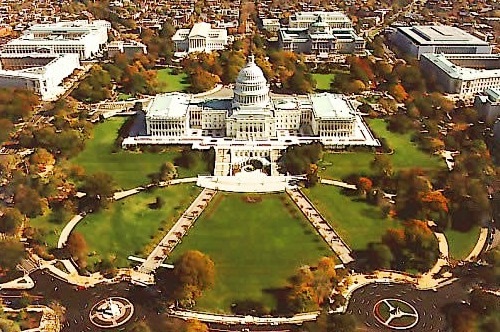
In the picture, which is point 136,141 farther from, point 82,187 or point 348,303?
point 348,303

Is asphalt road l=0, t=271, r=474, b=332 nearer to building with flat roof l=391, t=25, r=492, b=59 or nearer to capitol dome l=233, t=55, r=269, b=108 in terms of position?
capitol dome l=233, t=55, r=269, b=108

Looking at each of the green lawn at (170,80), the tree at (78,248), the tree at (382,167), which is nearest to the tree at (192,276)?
the tree at (78,248)

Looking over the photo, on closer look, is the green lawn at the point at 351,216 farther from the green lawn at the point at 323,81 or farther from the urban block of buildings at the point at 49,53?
the urban block of buildings at the point at 49,53

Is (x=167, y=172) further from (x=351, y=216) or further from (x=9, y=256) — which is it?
(x=351, y=216)

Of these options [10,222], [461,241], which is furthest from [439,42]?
[10,222]

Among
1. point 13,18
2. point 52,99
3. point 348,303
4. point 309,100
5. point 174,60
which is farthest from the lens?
point 13,18

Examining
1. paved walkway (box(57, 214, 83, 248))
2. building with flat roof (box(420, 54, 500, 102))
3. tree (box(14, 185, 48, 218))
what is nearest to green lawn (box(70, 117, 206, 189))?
paved walkway (box(57, 214, 83, 248))

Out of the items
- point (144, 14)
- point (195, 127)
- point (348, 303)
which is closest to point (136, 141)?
point (195, 127)
